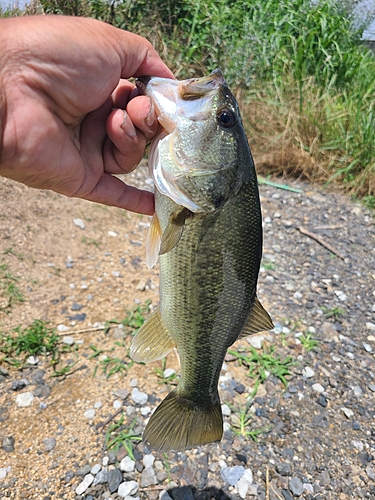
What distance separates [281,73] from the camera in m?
6.59

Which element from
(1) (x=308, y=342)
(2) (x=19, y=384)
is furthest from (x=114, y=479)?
(1) (x=308, y=342)

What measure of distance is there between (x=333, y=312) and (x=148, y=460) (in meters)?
2.22

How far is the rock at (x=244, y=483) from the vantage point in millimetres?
2533

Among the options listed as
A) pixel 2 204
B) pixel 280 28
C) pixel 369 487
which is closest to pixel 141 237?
pixel 2 204

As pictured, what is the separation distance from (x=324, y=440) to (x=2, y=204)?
339cm

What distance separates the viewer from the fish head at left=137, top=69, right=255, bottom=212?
5.64 feet

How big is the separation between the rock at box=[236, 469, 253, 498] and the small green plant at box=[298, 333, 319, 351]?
1.22m

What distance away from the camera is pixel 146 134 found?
1.91 m

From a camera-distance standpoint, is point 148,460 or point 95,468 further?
point 148,460

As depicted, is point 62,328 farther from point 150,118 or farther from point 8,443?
point 150,118

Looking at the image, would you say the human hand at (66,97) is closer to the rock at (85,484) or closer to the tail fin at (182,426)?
the tail fin at (182,426)

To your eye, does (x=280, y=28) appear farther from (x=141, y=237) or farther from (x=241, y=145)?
(x=241, y=145)

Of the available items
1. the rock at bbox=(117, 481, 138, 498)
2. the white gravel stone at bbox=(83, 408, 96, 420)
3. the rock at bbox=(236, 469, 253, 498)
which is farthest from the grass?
the rock at bbox=(236, 469, 253, 498)

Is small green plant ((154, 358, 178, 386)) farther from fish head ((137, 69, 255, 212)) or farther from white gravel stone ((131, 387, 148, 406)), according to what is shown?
fish head ((137, 69, 255, 212))
